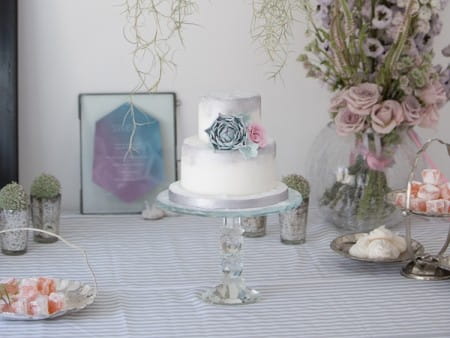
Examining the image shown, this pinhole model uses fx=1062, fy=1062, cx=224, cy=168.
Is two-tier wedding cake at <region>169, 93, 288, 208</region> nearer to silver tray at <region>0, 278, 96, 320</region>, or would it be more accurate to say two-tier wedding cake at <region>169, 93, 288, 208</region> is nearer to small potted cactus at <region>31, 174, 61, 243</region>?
silver tray at <region>0, 278, 96, 320</region>

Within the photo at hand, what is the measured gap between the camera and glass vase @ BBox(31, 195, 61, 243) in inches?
79.7

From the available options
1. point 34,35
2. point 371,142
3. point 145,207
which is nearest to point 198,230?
point 145,207

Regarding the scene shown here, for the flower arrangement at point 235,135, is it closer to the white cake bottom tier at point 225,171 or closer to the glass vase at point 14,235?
the white cake bottom tier at point 225,171

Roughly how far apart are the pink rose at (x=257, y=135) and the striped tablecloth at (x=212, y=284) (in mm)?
264

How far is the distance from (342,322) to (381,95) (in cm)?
56

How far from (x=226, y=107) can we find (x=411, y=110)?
0.49 meters

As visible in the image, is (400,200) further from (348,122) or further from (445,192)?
(348,122)

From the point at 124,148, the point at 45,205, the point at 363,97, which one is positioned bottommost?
the point at 45,205

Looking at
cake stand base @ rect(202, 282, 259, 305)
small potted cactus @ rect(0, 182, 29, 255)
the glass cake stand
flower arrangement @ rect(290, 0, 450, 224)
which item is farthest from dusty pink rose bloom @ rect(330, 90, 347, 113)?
small potted cactus @ rect(0, 182, 29, 255)

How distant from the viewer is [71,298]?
167 cm

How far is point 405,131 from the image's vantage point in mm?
2053

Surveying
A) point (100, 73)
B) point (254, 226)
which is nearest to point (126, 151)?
point (100, 73)

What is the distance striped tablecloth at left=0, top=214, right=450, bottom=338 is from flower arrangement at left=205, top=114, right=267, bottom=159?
257 mm

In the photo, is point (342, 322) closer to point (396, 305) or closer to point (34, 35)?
point (396, 305)
